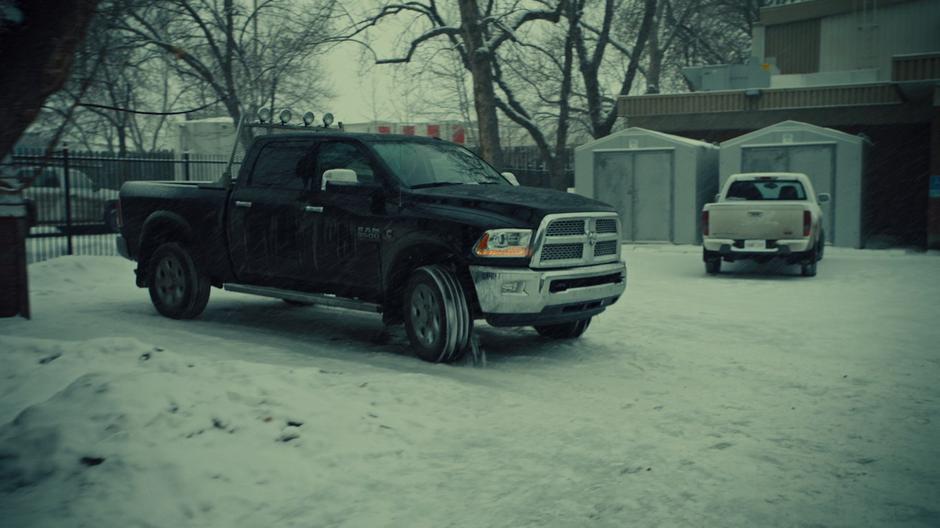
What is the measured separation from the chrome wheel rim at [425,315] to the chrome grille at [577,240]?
91cm

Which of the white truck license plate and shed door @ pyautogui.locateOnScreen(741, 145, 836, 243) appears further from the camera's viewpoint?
shed door @ pyautogui.locateOnScreen(741, 145, 836, 243)

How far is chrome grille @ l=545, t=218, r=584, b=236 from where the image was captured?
24.7ft

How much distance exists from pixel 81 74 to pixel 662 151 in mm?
15591

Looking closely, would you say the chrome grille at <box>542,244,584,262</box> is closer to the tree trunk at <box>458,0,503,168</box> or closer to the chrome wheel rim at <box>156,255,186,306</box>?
the chrome wheel rim at <box>156,255,186,306</box>

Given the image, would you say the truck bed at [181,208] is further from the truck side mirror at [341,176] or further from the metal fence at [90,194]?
the metal fence at [90,194]

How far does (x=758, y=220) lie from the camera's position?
1534cm

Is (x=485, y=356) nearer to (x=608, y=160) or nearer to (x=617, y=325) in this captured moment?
(x=617, y=325)

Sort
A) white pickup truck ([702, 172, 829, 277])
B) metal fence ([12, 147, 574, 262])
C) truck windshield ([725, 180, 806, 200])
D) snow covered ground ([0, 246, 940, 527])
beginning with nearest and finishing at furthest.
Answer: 1. snow covered ground ([0, 246, 940, 527])
2. white pickup truck ([702, 172, 829, 277])
3. truck windshield ([725, 180, 806, 200])
4. metal fence ([12, 147, 574, 262])

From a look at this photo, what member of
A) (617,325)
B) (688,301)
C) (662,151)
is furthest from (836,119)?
(617,325)

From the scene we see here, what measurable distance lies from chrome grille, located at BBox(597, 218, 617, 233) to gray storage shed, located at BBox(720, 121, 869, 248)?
15.2m

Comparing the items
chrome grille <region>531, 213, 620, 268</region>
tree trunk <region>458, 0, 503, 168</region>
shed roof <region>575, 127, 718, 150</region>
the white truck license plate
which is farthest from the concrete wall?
chrome grille <region>531, 213, 620, 268</region>

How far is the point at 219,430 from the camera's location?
5.00m

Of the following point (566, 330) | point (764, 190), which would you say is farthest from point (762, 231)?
point (566, 330)

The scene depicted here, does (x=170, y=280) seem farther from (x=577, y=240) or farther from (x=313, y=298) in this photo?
(x=577, y=240)
